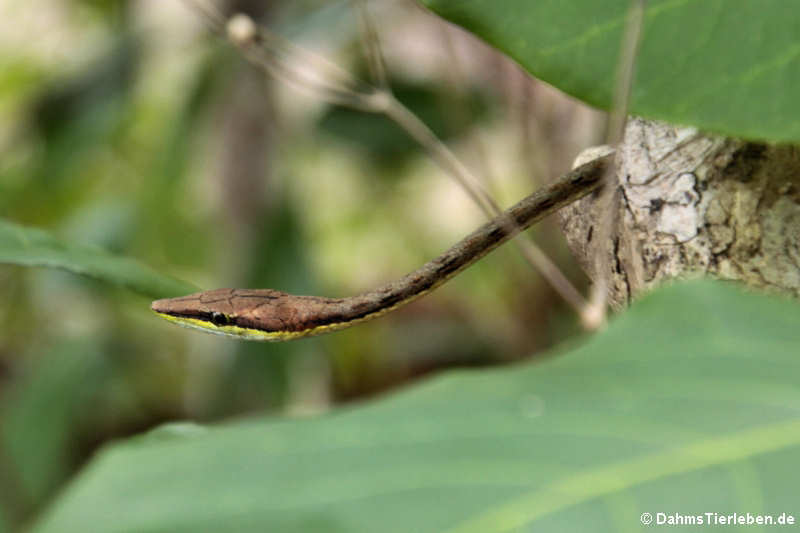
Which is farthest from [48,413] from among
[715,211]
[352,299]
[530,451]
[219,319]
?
[530,451]

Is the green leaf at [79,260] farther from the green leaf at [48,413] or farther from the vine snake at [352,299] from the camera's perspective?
the green leaf at [48,413]

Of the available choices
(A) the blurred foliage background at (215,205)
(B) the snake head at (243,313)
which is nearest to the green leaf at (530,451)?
(B) the snake head at (243,313)

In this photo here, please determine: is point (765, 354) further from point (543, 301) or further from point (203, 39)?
point (203, 39)

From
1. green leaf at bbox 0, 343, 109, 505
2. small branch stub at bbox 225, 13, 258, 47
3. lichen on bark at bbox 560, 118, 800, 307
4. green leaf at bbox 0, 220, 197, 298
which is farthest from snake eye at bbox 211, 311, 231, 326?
green leaf at bbox 0, 343, 109, 505

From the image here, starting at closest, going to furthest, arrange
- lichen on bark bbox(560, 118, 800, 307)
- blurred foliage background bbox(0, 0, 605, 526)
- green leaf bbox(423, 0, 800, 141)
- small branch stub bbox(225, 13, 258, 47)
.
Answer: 1. green leaf bbox(423, 0, 800, 141)
2. lichen on bark bbox(560, 118, 800, 307)
3. small branch stub bbox(225, 13, 258, 47)
4. blurred foliage background bbox(0, 0, 605, 526)

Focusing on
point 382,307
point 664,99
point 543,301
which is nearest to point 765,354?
point 664,99

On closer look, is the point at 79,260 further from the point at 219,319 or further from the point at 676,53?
the point at 676,53

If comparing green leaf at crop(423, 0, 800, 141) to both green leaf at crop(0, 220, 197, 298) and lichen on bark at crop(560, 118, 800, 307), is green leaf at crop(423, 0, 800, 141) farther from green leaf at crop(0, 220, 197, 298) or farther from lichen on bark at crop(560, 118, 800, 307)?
green leaf at crop(0, 220, 197, 298)

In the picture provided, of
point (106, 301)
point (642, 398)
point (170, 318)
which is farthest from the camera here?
point (106, 301)
